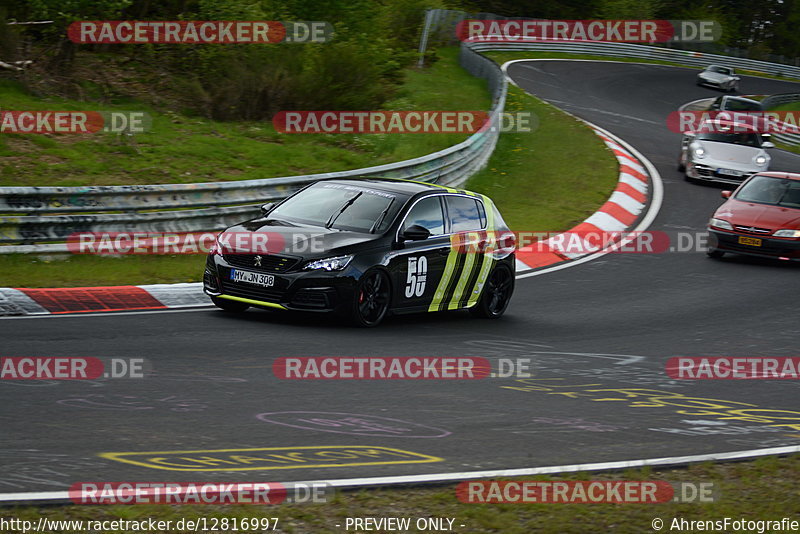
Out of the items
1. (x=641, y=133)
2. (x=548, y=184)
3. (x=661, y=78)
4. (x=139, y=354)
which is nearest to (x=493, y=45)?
(x=661, y=78)

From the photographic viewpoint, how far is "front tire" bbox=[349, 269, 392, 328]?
34.1 feet

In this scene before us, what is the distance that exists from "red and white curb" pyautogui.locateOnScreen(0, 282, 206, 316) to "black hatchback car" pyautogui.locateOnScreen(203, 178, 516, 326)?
2.17ft

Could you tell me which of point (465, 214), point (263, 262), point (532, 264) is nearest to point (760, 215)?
point (532, 264)

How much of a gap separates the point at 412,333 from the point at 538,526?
547 cm

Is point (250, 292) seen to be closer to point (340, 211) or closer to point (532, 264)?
point (340, 211)

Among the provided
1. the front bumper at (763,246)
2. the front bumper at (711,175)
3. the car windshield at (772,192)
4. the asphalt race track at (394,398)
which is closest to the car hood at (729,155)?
the front bumper at (711,175)

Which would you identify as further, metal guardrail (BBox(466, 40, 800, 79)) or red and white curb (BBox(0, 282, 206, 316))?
metal guardrail (BBox(466, 40, 800, 79))

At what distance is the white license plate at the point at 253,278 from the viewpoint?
407 inches

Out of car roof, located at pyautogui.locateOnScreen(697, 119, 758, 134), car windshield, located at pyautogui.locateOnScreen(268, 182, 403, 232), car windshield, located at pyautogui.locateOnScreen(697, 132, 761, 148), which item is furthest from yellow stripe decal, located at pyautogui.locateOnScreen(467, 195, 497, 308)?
car roof, located at pyautogui.locateOnScreen(697, 119, 758, 134)

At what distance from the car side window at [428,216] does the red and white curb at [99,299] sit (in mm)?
2447

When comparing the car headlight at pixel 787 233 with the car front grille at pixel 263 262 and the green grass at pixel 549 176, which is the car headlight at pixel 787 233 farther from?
the car front grille at pixel 263 262

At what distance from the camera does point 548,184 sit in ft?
72.4

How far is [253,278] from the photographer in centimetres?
1040

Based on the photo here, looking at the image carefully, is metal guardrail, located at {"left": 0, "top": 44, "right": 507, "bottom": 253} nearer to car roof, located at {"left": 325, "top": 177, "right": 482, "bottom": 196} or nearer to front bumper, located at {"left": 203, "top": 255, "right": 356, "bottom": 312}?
car roof, located at {"left": 325, "top": 177, "right": 482, "bottom": 196}
